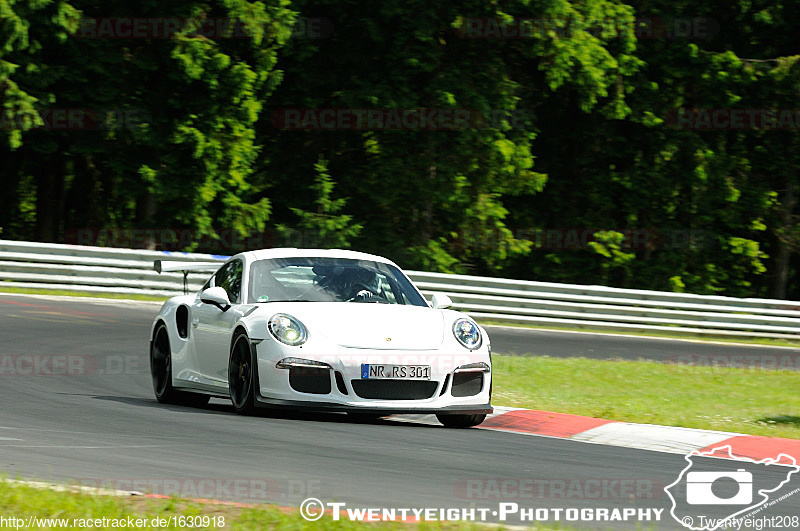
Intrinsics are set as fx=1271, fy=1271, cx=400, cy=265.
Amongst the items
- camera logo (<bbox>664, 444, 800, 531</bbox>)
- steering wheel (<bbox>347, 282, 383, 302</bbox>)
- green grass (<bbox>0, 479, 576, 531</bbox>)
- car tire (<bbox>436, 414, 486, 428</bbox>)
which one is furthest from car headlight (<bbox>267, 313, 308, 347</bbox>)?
green grass (<bbox>0, 479, 576, 531</bbox>)

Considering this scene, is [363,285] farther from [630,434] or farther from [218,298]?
[630,434]

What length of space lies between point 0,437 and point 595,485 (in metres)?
3.50

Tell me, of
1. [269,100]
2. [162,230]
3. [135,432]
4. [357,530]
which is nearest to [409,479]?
[357,530]

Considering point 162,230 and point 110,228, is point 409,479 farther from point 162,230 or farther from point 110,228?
point 110,228

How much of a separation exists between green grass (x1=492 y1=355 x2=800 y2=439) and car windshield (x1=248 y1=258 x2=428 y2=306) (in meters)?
1.77

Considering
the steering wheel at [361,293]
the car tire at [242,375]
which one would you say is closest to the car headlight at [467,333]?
the steering wheel at [361,293]

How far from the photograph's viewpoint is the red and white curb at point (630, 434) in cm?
829

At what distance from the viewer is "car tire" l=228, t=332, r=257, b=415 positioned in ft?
28.7

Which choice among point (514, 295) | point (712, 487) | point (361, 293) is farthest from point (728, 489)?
point (514, 295)

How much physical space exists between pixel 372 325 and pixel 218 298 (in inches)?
51.4

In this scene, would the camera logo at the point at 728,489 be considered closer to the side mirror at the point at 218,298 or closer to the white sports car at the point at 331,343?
the white sports car at the point at 331,343

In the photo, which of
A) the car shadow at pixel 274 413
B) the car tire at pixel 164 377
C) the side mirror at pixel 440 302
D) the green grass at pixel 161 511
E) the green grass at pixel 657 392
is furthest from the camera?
the green grass at pixel 657 392

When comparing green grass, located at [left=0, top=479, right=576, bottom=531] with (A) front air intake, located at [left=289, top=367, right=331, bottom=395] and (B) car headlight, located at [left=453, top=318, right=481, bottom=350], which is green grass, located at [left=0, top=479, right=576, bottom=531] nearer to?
(A) front air intake, located at [left=289, top=367, right=331, bottom=395]

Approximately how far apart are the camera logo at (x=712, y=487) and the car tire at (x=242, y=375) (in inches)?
125
